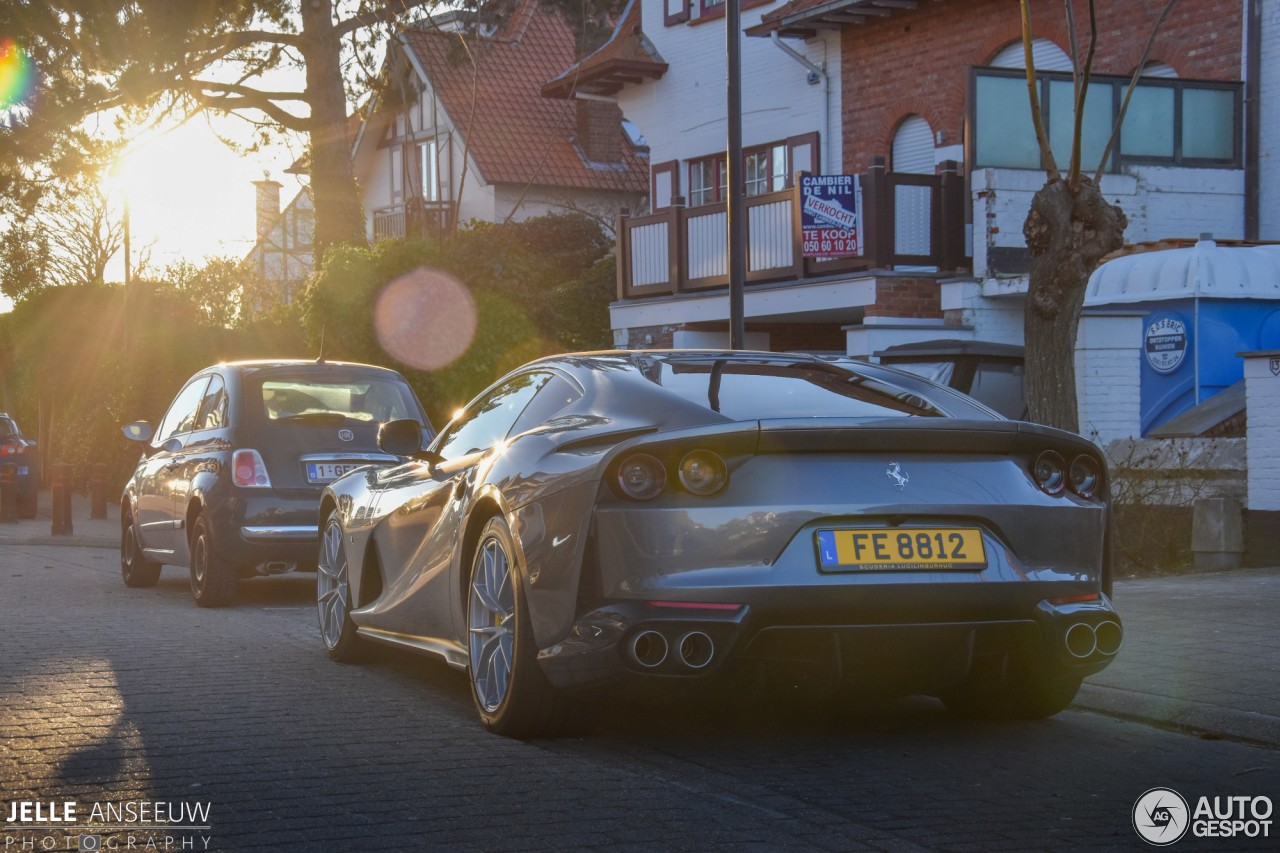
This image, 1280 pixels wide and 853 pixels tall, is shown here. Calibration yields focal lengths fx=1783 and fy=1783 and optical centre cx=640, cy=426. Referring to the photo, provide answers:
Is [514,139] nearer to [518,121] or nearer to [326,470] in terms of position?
[518,121]

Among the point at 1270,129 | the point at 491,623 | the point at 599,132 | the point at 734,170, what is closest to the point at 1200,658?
the point at 491,623

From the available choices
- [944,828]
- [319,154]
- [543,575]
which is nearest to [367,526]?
[543,575]

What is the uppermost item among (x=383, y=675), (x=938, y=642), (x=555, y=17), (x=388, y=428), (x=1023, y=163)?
(x=555, y=17)

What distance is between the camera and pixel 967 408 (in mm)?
6488

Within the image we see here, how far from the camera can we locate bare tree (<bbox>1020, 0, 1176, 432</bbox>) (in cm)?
1398

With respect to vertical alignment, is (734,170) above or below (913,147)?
below

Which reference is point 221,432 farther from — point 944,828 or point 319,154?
point 319,154

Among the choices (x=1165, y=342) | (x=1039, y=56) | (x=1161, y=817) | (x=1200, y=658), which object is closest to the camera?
(x=1161, y=817)

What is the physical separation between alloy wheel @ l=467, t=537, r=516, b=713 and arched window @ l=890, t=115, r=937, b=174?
63.2 feet

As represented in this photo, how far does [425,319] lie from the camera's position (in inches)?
906

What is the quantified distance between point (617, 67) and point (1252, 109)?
11.9 meters

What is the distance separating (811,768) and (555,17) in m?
45.4

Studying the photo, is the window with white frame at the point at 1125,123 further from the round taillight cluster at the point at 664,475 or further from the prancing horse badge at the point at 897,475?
the round taillight cluster at the point at 664,475

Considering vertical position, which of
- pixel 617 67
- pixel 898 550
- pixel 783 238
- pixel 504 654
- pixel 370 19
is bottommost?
pixel 504 654
